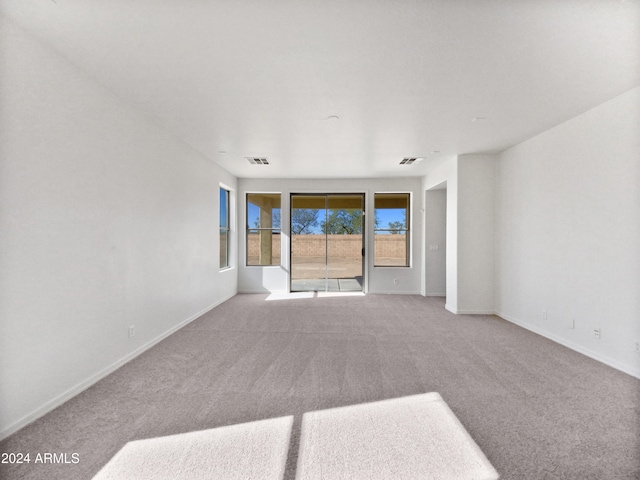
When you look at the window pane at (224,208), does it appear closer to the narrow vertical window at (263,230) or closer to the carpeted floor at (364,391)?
the narrow vertical window at (263,230)

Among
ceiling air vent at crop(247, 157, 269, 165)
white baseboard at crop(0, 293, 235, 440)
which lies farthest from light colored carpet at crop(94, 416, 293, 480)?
ceiling air vent at crop(247, 157, 269, 165)

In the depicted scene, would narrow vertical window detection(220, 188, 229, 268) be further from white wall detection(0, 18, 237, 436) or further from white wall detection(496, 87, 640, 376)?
white wall detection(496, 87, 640, 376)

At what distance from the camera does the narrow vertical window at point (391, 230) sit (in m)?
7.16

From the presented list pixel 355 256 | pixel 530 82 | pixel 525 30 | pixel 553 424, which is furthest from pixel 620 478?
pixel 355 256

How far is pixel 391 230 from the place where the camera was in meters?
7.23

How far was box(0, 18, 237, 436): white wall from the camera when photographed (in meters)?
1.94

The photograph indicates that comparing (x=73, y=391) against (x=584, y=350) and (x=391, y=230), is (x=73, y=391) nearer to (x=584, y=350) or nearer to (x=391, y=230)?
(x=584, y=350)

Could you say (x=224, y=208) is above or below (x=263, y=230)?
above

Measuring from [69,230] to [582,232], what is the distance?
512cm

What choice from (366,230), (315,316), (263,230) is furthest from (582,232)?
(263,230)

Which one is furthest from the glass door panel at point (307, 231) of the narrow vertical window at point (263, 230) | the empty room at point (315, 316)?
the empty room at point (315, 316)

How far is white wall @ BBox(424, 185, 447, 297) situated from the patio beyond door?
4.99 feet

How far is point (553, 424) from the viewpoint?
6.71 ft

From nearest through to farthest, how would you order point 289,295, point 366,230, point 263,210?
1. point 289,295
2. point 366,230
3. point 263,210
